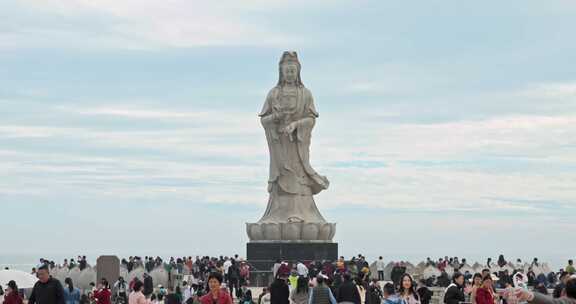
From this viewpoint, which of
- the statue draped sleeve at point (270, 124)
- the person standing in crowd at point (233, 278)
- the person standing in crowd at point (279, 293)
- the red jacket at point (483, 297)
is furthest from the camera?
the statue draped sleeve at point (270, 124)

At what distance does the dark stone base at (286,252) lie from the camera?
3453cm

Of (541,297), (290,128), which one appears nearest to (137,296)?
(541,297)

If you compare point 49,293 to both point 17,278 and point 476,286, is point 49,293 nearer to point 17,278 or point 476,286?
point 476,286

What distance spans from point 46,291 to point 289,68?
23.1m

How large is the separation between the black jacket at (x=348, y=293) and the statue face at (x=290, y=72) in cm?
2088

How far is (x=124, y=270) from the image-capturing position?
32.5 metres

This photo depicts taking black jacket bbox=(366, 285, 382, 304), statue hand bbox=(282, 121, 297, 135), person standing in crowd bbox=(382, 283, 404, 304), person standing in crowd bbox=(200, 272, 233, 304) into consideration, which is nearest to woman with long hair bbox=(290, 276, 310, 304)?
person standing in crowd bbox=(382, 283, 404, 304)

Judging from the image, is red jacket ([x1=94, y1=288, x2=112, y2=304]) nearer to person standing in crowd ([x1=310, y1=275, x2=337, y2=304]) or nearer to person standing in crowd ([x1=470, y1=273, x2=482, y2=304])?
person standing in crowd ([x1=310, y1=275, x2=337, y2=304])

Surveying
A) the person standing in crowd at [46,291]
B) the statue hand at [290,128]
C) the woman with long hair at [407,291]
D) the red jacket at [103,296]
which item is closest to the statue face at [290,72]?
the statue hand at [290,128]

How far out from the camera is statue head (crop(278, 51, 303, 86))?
35.7 meters

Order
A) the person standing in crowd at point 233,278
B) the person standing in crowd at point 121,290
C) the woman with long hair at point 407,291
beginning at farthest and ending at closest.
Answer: the person standing in crowd at point 233,278, the person standing in crowd at point 121,290, the woman with long hair at point 407,291

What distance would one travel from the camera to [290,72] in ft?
118

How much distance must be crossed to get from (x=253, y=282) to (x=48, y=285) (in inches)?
806

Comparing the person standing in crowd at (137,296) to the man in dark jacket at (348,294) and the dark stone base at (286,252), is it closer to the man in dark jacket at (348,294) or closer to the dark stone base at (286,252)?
the man in dark jacket at (348,294)
